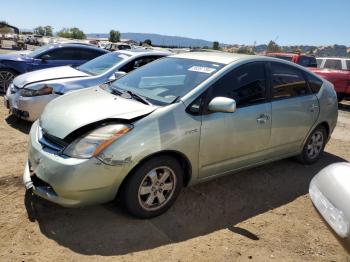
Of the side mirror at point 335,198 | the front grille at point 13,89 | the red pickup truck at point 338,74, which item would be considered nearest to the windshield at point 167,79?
the side mirror at point 335,198

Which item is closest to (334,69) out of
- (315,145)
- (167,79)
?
(315,145)

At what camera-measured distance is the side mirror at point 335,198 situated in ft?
7.70

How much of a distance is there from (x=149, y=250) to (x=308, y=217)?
1.92 m

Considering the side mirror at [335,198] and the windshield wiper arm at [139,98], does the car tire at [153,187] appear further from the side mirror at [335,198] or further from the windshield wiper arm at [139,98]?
the side mirror at [335,198]

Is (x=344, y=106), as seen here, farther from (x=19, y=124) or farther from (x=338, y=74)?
(x=19, y=124)

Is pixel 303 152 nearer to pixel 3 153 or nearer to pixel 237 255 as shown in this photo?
pixel 237 255

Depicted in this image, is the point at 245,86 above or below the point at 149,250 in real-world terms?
above

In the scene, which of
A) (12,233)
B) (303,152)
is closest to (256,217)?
(303,152)

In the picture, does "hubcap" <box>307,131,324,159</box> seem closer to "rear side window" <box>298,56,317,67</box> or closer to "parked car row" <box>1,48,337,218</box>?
"parked car row" <box>1,48,337,218</box>

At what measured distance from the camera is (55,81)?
6391mm

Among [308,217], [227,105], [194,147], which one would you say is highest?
[227,105]

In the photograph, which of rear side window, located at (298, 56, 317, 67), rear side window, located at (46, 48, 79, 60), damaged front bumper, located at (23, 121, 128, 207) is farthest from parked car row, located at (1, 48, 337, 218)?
rear side window, located at (298, 56, 317, 67)

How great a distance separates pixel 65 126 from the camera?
3.34 meters

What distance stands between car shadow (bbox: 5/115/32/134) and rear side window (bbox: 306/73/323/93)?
14.9 feet
